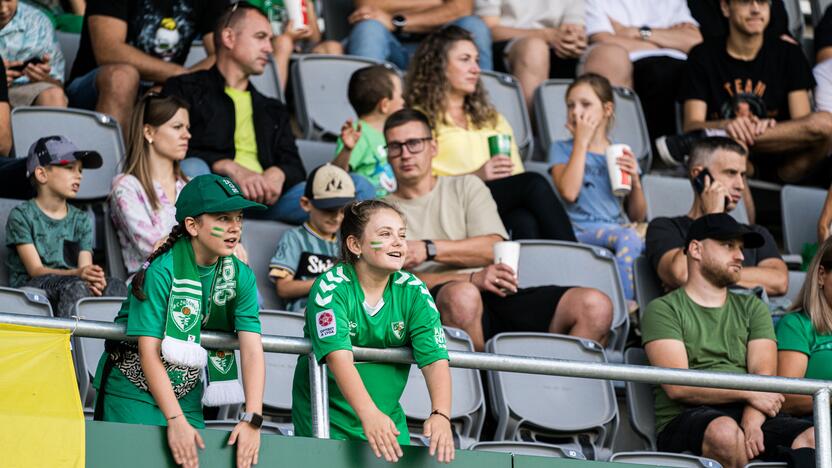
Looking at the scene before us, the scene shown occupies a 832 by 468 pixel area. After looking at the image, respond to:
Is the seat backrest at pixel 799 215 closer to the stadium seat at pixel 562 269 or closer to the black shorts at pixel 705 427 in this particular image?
the stadium seat at pixel 562 269

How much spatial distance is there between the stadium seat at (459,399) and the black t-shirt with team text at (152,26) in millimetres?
2635

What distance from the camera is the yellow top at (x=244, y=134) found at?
281 inches

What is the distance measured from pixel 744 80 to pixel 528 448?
375 centimetres

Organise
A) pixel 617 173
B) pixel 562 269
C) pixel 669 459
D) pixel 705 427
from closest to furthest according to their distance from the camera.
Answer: pixel 669 459 → pixel 705 427 → pixel 562 269 → pixel 617 173

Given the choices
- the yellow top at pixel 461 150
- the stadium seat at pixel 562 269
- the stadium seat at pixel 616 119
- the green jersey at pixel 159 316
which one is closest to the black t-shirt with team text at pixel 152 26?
the yellow top at pixel 461 150

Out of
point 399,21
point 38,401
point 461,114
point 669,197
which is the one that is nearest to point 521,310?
point 461,114

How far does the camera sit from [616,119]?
28.0ft

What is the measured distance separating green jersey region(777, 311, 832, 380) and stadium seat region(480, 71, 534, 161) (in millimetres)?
2678

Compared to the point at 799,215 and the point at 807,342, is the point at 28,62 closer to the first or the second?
the point at 807,342

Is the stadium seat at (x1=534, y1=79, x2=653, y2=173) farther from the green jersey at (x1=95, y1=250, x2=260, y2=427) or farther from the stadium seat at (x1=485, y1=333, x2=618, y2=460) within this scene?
the green jersey at (x1=95, y1=250, x2=260, y2=427)

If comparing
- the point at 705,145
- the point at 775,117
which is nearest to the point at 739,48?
the point at 775,117

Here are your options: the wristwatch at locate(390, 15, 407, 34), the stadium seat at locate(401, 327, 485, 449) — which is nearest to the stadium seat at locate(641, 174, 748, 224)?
the wristwatch at locate(390, 15, 407, 34)

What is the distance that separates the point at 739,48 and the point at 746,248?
7.09 ft

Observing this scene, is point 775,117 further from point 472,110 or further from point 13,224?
point 13,224
